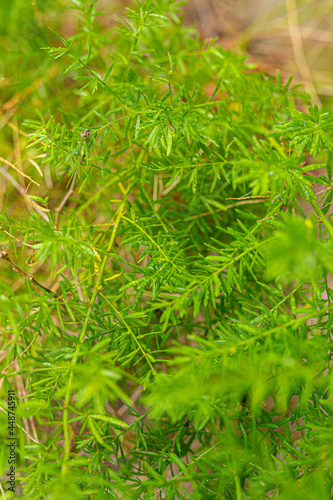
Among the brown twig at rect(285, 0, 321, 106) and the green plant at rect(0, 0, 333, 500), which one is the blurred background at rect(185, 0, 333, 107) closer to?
the brown twig at rect(285, 0, 321, 106)

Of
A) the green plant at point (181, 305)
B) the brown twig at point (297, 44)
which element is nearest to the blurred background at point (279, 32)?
the brown twig at point (297, 44)

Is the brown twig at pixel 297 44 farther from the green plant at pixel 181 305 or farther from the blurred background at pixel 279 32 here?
the green plant at pixel 181 305

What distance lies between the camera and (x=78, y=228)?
63 centimetres

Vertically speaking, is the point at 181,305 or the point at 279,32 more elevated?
the point at 279,32

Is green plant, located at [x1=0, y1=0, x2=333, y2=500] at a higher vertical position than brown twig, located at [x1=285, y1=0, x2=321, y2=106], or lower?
lower

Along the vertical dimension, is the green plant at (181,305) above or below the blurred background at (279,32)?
below

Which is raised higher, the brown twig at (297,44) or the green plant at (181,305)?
the brown twig at (297,44)

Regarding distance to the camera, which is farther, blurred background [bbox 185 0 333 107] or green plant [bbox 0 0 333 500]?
blurred background [bbox 185 0 333 107]

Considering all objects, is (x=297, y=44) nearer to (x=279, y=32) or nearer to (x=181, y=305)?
(x=279, y=32)

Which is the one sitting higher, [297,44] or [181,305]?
[297,44]

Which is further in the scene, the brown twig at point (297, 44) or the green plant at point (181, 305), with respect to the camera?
the brown twig at point (297, 44)

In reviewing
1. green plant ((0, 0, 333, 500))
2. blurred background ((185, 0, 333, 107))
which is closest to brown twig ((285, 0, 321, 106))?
blurred background ((185, 0, 333, 107))

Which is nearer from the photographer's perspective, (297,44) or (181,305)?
(181,305)

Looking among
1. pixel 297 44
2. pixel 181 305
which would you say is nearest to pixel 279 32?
pixel 297 44
